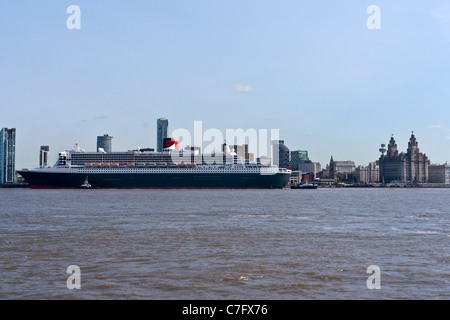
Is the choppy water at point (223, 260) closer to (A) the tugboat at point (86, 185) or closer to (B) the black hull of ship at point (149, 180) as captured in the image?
(B) the black hull of ship at point (149, 180)

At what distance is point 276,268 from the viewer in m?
15.0

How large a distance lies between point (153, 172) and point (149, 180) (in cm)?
226

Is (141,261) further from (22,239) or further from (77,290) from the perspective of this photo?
(22,239)

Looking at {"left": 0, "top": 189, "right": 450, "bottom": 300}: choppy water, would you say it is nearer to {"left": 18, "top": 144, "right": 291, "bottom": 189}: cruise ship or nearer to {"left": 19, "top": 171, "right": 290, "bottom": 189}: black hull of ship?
{"left": 19, "top": 171, "right": 290, "bottom": 189}: black hull of ship


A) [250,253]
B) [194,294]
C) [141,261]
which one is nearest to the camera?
[194,294]

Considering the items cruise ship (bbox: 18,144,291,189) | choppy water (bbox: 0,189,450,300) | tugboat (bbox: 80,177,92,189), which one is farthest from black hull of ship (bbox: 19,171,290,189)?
choppy water (bbox: 0,189,450,300)

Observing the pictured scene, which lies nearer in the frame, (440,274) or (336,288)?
(336,288)

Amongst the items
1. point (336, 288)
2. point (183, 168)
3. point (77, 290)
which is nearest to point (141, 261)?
point (77, 290)

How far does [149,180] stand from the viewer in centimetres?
11362

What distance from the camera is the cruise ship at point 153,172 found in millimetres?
114062

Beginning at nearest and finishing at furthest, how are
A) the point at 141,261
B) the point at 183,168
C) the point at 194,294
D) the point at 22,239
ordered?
the point at 194,294, the point at 141,261, the point at 22,239, the point at 183,168

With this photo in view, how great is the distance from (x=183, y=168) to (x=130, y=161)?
14903 millimetres

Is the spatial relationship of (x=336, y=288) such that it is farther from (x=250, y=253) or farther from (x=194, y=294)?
(x=250, y=253)

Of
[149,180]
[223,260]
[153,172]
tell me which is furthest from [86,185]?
[223,260]
